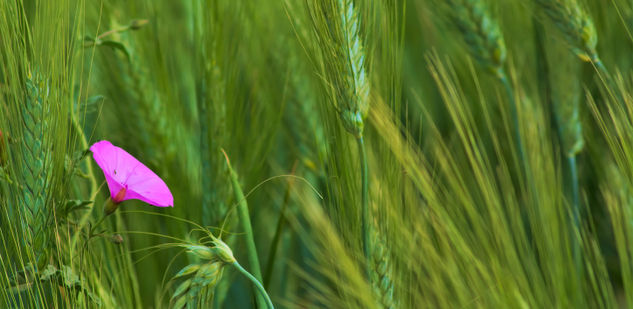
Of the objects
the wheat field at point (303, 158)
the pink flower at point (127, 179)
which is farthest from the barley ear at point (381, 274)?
the pink flower at point (127, 179)

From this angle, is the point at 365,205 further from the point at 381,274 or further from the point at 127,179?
the point at 127,179

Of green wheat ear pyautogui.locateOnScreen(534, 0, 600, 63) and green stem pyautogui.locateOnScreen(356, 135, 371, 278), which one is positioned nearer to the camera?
green stem pyautogui.locateOnScreen(356, 135, 371, 278)

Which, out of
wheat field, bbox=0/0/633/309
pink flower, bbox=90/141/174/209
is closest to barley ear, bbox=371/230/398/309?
wheat field, bbox=0/0/633/309

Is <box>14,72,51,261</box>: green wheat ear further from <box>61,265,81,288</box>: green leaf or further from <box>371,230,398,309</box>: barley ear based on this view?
<box>371,230,398,309</box>: barley ear

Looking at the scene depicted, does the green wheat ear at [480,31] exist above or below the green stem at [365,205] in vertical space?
above

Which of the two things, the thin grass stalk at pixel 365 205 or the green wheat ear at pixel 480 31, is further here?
the green wheat ear at pixel 480 31

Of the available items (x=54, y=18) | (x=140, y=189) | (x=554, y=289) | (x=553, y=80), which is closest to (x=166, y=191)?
(x=140, y=189)

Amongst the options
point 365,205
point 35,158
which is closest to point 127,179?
point 35,158

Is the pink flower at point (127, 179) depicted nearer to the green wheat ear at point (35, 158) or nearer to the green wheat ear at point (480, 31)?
the green wheat ear at point (35, 158)
